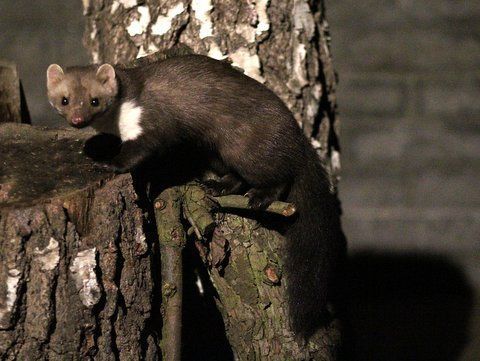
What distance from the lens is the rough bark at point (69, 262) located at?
2.44m

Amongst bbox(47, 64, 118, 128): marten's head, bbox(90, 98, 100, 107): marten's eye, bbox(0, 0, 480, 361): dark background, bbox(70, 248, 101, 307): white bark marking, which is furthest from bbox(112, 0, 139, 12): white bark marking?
bbox(0, 0, 480, 361): dark background

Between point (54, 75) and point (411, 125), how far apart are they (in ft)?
13.4

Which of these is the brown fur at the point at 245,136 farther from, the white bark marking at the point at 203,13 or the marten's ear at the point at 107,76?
the white bark marking at the point at 203,13

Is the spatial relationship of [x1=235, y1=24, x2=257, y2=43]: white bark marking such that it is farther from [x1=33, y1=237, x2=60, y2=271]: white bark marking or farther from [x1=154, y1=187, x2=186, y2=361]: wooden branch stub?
[x1=33, y1=237, x2=60, y2=271]: white bark marking

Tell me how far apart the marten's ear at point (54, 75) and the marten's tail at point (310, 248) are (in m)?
1.06

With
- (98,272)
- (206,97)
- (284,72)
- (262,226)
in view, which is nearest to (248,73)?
(284,72)

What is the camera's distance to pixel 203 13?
3.54 meters

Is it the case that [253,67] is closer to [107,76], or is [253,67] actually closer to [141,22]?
[141,22]

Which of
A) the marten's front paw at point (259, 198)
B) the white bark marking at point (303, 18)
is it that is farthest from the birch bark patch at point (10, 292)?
the white bark marking at point (303, 18)

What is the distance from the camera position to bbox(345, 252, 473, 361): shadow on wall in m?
5.54

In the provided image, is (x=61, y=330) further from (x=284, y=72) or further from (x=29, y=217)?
(x=284, y=72)

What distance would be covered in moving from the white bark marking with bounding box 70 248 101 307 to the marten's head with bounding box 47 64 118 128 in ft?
2.27

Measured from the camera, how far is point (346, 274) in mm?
3838

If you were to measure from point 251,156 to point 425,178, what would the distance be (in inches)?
144
